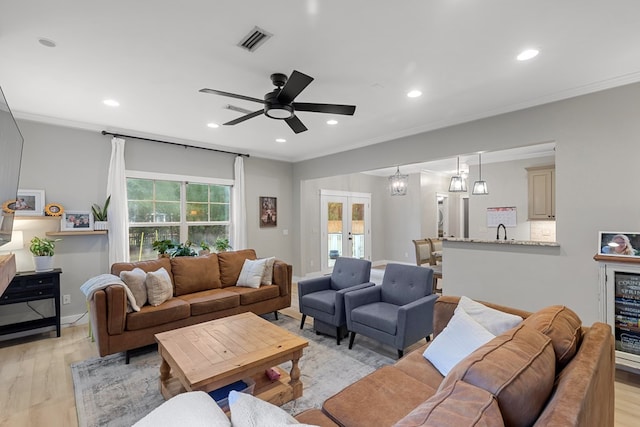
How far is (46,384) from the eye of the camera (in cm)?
257

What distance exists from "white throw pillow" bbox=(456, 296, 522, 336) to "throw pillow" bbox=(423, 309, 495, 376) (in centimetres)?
6

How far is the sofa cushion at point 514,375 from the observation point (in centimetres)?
92

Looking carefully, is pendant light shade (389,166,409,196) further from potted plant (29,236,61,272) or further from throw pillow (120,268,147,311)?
potted plant (29,236,61,272)

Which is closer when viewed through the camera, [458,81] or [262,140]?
[458,81]

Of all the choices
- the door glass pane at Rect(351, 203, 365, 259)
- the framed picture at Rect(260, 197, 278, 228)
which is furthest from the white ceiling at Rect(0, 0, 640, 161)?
the door glass pane at Rect(351, 203, 365, 259)

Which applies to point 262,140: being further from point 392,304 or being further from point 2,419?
point 2,419

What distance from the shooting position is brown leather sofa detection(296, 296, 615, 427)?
0.87 meters

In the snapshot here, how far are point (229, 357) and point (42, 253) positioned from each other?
9.92 feet

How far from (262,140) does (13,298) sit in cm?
362

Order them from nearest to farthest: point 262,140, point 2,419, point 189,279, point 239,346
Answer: point 2,419, point 239,346, point 189,279, point 262,140

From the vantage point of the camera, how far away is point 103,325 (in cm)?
284

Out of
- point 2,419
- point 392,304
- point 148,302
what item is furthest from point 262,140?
point 2,419

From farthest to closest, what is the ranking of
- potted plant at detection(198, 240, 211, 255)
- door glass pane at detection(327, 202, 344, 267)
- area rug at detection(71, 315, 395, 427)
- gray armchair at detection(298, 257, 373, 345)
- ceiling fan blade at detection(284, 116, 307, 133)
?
door glass pane at detection(327, 202, 344, 267) → potted plant at detection(198, 240, 211, 255) → gray armchair at detection(298, 257, 373, 345) → ceiling fan blade at detection(284, 116, 307, 133) → area rug at detection(71, 315, 395, 427)

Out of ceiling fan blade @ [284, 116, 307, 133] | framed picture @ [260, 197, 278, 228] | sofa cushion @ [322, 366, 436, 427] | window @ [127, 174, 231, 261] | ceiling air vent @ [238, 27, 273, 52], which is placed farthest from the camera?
framed picture @ [260, 197, 278, 228]
